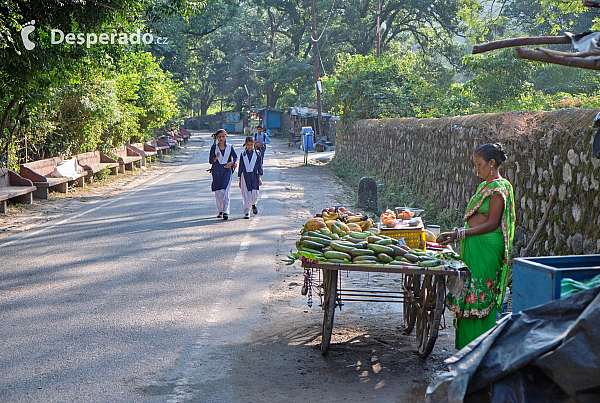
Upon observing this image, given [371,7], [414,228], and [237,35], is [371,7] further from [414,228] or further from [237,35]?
[414,228]

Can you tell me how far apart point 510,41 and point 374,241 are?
263cm

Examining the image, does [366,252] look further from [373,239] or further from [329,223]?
[329,223]

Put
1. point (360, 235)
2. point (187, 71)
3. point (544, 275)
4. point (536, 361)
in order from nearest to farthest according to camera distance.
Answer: point (536, 361) < point (544, 275) < point (360, 235) < point (187, 71)

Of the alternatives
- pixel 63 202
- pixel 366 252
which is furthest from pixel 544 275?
pixel 63 202

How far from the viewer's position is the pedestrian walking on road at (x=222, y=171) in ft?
44.6

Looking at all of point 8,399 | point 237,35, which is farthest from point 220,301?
point 237,35

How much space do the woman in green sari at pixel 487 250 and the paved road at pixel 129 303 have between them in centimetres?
214

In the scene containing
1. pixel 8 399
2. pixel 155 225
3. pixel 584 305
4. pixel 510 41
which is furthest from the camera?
pixel 155 225

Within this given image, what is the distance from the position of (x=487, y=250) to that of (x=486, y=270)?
0.17 m

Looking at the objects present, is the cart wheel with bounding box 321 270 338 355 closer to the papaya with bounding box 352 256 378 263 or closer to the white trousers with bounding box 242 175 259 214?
the papaya with bounding box 352 256 378 263

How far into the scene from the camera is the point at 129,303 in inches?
291

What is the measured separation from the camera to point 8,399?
4695 mm

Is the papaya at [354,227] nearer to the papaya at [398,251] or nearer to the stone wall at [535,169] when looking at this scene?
the papaya at [398,251]

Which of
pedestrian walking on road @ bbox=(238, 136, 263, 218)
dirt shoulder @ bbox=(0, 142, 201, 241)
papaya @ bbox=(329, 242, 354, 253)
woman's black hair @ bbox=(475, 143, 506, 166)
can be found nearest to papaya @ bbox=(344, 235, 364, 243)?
papaya @ bbox=(329, 242, 354, 253)
